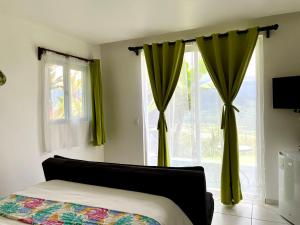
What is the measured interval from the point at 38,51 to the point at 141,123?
1.80 m

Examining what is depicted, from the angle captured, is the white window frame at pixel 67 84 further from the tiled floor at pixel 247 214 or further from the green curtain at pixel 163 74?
the tiled floor at pixel 247 214

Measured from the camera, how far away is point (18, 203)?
69.5 inches

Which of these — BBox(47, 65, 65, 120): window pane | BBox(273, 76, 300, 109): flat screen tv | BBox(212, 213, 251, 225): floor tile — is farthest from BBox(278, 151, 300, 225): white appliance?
BBox(47, 65, 65, 120): window pane

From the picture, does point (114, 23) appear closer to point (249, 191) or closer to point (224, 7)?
point (224, 7)

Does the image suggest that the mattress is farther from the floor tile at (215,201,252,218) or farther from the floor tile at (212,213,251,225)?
the floor tile at (215,201,252,218)

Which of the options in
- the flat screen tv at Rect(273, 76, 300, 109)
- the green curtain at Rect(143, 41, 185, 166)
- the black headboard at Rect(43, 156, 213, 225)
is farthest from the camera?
the green curtain at Rect(143, 41, 185, 166)

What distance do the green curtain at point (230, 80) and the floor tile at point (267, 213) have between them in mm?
244

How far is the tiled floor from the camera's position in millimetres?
2666

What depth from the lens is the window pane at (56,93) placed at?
316 centimetres

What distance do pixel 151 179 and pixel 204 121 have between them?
1.78 meters

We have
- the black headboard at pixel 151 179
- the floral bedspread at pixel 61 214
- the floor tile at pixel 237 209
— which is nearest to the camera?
the floral bedspread at pixel 61 214

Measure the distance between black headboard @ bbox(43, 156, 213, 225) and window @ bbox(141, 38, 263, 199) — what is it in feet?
4.86

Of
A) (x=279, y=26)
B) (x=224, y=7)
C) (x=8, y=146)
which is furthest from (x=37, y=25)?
(x=279, y=26)

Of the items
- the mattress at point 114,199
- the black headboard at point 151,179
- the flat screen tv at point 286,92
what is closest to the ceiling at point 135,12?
the flat screen tv at point 286,92
